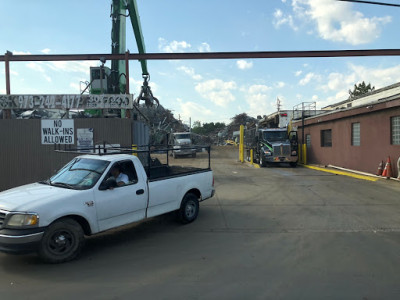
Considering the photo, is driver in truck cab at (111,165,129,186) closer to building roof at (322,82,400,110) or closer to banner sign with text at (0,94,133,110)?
banner sign with text at (0,94,133,110)

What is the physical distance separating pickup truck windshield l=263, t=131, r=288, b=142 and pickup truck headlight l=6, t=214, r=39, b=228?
19.0 metres

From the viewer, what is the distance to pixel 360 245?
17.7ft

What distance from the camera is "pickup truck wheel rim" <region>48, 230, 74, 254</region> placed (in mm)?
4539

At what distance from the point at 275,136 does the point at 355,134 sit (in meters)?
5.87

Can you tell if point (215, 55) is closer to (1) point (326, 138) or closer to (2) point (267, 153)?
(2) point (267, 153)

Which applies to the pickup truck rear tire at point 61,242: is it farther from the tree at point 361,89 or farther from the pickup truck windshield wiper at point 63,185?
the tree at point 361,89

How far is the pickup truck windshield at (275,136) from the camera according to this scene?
2191 centimetres

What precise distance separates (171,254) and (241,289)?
5.22ft

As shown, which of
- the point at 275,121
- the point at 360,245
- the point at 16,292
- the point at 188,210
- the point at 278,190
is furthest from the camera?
the point at 275,121

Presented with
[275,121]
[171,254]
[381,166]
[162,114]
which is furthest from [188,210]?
[162,114]

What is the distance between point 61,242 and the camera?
460cm

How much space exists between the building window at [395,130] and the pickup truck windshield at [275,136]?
860 centimetres

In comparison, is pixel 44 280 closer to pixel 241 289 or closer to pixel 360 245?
pixel 241 289

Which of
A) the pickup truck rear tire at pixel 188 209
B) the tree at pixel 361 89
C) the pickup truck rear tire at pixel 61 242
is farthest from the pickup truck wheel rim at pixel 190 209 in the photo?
the tree at pixel 361 89
